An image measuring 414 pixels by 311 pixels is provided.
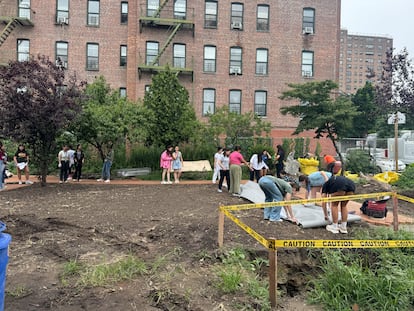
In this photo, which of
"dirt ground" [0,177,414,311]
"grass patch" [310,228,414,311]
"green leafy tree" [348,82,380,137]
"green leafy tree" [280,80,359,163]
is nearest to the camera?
"dirt ground" [0,177,414,311]

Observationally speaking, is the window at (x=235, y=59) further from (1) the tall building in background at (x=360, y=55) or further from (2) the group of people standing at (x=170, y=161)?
(1) the tall building in background at (x=360, y=55)

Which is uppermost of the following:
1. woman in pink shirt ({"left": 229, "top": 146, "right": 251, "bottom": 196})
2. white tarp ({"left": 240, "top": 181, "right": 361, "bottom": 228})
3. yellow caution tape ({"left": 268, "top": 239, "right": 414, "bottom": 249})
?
woman in pink shirt ({"left": 229, "top": 146, "right": 251, "bottom": 196})

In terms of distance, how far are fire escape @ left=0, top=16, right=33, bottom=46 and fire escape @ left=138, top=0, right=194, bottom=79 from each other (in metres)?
8.07

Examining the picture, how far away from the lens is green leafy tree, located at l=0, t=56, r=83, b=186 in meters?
11.7

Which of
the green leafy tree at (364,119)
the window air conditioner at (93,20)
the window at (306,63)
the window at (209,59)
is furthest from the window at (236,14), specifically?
the green leafy tree at (364,119)

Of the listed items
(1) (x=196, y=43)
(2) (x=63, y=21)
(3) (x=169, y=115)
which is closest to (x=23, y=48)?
(2) (x=63, y=21)

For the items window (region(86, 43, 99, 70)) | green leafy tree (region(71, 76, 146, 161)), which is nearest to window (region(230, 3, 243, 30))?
window (region(86, 43, 99, 70))

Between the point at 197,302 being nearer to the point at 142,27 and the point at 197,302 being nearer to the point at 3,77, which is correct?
the point at 3,77

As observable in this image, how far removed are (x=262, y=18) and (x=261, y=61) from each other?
333cm

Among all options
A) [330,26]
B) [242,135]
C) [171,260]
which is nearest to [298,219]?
[171,260]

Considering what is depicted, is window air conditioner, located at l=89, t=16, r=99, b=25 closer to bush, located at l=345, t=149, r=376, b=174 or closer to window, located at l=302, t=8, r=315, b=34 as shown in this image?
window, located at l=302, t=8, r=315, b=34

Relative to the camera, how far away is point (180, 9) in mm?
26875

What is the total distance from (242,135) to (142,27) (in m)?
12.2

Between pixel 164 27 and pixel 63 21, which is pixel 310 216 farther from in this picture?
pixel 63 21
